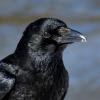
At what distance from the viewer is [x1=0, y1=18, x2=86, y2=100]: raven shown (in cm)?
1027

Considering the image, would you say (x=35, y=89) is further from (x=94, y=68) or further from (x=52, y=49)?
(x=94, y=68)

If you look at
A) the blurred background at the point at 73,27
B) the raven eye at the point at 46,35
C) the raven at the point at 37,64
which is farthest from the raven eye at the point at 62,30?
the blurred background at the point at 73,27

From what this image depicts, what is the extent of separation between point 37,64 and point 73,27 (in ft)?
23.8

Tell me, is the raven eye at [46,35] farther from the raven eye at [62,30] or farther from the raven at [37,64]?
the raven eye at [62,30]

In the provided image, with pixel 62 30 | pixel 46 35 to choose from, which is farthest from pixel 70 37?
pixel 46 35

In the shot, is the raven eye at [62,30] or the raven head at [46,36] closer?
the raven head at [46,36]

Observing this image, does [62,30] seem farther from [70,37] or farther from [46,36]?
[46,36]

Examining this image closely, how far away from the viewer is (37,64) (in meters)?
10.4

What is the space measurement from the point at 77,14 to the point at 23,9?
115 centimetres

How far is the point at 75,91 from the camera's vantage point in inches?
586

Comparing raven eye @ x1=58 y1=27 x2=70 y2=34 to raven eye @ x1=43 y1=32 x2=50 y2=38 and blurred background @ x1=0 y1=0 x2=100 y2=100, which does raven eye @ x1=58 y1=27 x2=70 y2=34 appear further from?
blurred background @ x1=0 y1=0 x2=100 y2=100

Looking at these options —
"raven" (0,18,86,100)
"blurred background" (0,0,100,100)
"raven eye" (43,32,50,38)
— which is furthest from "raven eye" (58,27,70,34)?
"blurred background" (0,0,100,100)

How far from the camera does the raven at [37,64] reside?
404 inches

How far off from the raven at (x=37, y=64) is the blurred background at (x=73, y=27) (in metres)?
4.15
